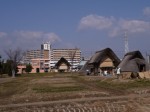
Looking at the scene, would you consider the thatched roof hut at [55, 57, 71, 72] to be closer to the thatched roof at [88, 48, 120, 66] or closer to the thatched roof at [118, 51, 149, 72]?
the thatched roof at [88, 48, 120, 66]

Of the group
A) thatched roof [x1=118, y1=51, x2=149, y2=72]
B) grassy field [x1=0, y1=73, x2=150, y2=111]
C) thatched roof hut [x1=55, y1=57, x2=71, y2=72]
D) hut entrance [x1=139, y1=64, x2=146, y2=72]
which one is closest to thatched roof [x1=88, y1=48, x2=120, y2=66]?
thatched roof [x1=118, y1=51, x2=149, y2=72]

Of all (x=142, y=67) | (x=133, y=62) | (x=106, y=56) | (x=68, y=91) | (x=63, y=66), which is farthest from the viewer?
(x=63, y=66)

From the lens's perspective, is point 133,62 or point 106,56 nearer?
point 133,62

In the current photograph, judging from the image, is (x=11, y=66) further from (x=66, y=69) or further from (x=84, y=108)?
(x=84, y=108)

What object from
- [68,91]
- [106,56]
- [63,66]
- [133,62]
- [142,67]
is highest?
[106,56]

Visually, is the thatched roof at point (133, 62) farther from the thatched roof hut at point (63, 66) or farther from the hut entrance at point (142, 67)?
the thatched roof hut at point (63, 66)

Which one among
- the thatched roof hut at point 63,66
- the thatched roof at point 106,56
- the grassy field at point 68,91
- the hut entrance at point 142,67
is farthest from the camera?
the thatched roof hut at point 63,66

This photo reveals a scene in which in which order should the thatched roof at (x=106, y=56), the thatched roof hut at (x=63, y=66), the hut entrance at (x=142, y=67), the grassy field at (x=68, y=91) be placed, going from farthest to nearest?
the thatched roof hut at (x=63, y=66) → the thatched roof at (x=106, y=56) → the hut entrance at (x=142, y=67) → the grassy field at (x=68, y=91)

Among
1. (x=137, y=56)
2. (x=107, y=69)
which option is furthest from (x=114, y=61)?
(x=137, y=56)

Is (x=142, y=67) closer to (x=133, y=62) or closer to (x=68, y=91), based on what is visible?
(x=133, y=62)

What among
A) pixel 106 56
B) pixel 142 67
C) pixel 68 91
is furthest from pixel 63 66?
pixel 68 91

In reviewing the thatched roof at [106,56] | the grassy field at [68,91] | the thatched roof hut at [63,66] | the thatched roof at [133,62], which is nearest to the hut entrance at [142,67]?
the thatched roof at [133,62]

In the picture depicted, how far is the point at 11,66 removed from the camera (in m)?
97.1

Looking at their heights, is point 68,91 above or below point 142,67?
below
